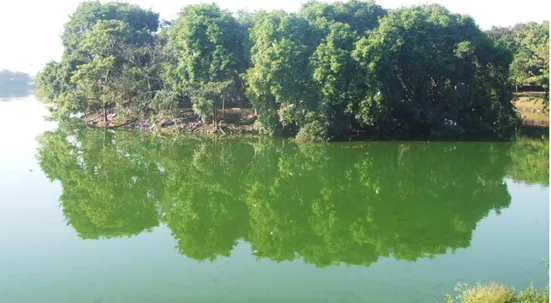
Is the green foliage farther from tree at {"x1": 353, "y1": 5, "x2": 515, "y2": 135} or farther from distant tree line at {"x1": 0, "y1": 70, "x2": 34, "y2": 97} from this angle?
distant tree line at {"x1": 0, "y1": 70, "x2": 34, "y2": 97}

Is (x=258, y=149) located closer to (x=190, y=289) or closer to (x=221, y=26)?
(x=221, y=26)

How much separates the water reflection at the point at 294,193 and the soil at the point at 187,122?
3200 millimetres

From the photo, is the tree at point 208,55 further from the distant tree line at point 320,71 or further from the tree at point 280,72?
the tree at point 280,72

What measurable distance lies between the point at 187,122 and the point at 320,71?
9700 millimetres

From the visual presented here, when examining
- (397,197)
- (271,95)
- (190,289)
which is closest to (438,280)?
(190,289)

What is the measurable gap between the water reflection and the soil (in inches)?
126

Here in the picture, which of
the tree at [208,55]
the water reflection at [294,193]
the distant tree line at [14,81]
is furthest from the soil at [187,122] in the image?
the distant tree line at [14,81]

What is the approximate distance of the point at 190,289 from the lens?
8156 mm

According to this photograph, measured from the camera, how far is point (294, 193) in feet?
47.5

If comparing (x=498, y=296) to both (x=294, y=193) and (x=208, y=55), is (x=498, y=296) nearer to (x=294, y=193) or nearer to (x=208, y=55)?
(x=294, y=193)

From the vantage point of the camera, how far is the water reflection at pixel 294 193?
1052 cm

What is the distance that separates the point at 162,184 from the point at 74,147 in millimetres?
9021

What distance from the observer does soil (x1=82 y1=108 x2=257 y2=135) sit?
86.9 ft

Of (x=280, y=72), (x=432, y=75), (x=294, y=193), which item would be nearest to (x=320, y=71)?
(x=280, y=72)
